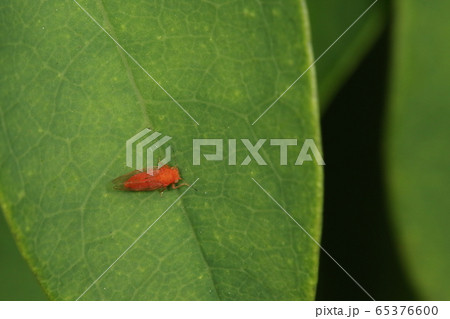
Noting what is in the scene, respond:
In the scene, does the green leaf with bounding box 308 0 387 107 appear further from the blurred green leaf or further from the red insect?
the blurred green leaf

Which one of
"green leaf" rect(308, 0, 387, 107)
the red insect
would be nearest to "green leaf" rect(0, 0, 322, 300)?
the red insect

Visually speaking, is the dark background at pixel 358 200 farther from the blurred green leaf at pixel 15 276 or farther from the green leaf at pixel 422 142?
the blurred green leaf at pixel 15 276

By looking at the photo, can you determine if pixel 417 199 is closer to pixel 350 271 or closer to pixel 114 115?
pixel 350 271

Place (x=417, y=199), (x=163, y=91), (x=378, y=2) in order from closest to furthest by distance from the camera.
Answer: (x=163, y=91)
(x=378, y=2)
(x=417, y=199)

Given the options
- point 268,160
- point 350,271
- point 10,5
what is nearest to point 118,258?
point 268,160

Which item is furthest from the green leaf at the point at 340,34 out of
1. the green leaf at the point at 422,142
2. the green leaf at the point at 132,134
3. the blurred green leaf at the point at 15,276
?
the blurred green leaf at the point at 15,276

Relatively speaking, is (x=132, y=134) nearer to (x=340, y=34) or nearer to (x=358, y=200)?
(x=340, y=34)
